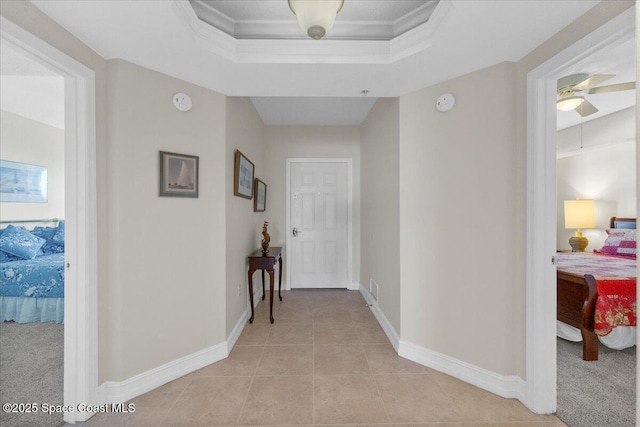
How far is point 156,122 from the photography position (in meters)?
1.85

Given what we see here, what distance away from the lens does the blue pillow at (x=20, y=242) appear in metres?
2.91

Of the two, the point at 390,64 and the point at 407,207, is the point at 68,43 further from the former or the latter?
the point at 407,207

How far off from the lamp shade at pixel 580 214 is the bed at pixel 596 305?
1541 mm

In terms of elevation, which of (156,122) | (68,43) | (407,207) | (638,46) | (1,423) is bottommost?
(1,423)

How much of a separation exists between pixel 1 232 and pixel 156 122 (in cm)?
317

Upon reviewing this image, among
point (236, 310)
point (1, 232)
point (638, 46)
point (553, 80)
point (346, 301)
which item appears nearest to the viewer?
point (638, 46)

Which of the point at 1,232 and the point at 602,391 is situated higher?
the point at 1,232

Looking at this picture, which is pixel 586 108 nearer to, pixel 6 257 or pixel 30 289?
pixel 30 289

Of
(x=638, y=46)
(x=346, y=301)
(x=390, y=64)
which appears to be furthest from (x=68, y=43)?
(x=346, y=301)

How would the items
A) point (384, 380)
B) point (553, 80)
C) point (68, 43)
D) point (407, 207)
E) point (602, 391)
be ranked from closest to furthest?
point (68, 43)
point (553, 80)
point (602, 391)
point (384, 380)
point (407, 207)

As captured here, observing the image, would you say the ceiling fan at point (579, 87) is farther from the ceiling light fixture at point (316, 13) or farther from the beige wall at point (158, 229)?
the beige wall at point (158, 229)

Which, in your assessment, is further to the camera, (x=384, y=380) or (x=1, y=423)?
(x=384, y=380)

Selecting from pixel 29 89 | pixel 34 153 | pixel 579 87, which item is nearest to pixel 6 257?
pixel 34 153

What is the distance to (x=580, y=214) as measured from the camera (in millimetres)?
3934
